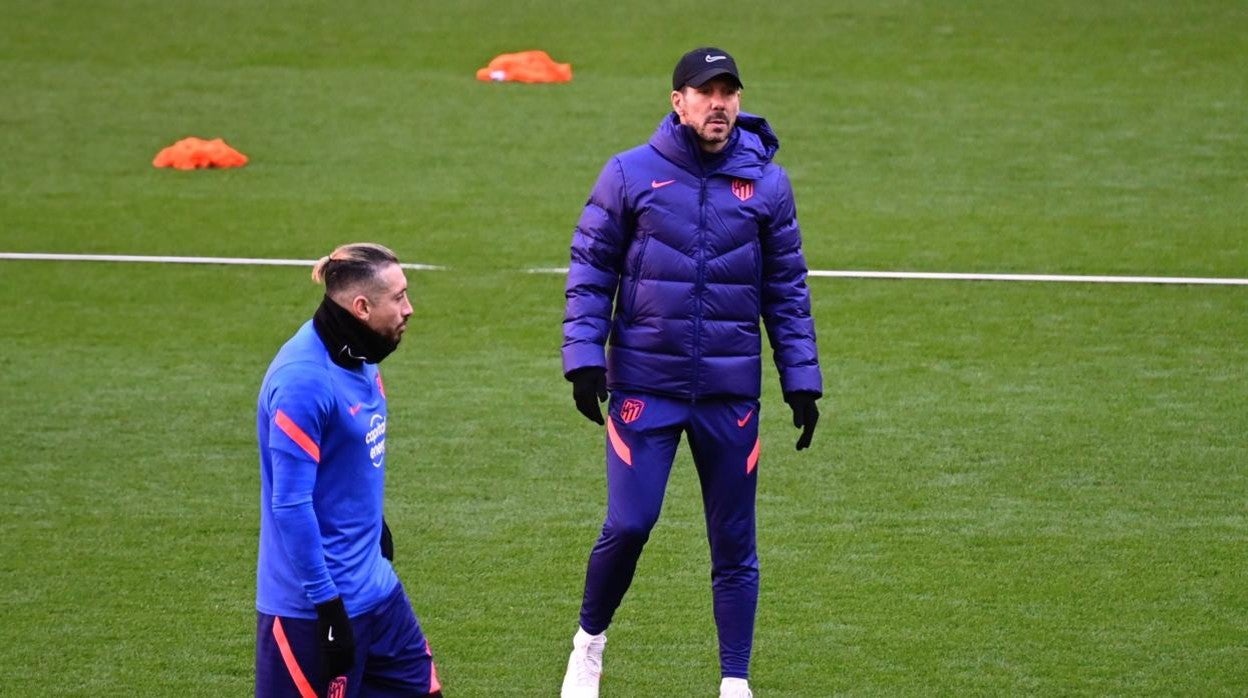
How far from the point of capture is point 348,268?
4.38 m

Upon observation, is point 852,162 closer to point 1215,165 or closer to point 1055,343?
point 1215,165

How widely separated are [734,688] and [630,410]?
964 millimetres

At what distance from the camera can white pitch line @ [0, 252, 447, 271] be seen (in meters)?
11.5

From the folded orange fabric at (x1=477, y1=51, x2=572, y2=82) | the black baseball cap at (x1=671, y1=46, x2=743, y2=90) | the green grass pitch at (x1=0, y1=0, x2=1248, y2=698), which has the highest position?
the folded orange fabric at (x1=477, y1=51, x2=572, y2=82)

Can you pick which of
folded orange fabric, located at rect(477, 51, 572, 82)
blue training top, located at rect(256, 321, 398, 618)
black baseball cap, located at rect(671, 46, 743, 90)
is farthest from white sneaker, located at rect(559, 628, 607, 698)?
folded orange fabric, located at rect(477, 51, 572, 82)

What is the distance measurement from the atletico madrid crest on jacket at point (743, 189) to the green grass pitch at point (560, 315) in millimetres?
1705

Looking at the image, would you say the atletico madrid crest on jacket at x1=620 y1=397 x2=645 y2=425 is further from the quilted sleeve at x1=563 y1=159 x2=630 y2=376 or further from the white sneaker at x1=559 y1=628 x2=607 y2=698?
the white sneaker at x1=559 y1=628 x2=607 y2=698

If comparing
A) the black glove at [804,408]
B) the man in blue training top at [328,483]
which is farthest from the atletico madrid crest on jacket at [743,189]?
the man in blue training top at [328,483]

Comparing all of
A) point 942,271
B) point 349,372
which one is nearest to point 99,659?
point 349,372

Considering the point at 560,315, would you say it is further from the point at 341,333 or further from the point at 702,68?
the point at 341,333

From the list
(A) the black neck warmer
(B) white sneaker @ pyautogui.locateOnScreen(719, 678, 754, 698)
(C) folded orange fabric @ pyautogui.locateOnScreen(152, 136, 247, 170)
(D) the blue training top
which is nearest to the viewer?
(D) the blue training top

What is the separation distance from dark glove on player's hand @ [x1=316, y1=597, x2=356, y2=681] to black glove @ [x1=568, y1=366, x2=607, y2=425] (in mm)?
1347

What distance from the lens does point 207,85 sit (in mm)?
16250

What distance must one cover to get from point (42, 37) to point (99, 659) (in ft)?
42.4
